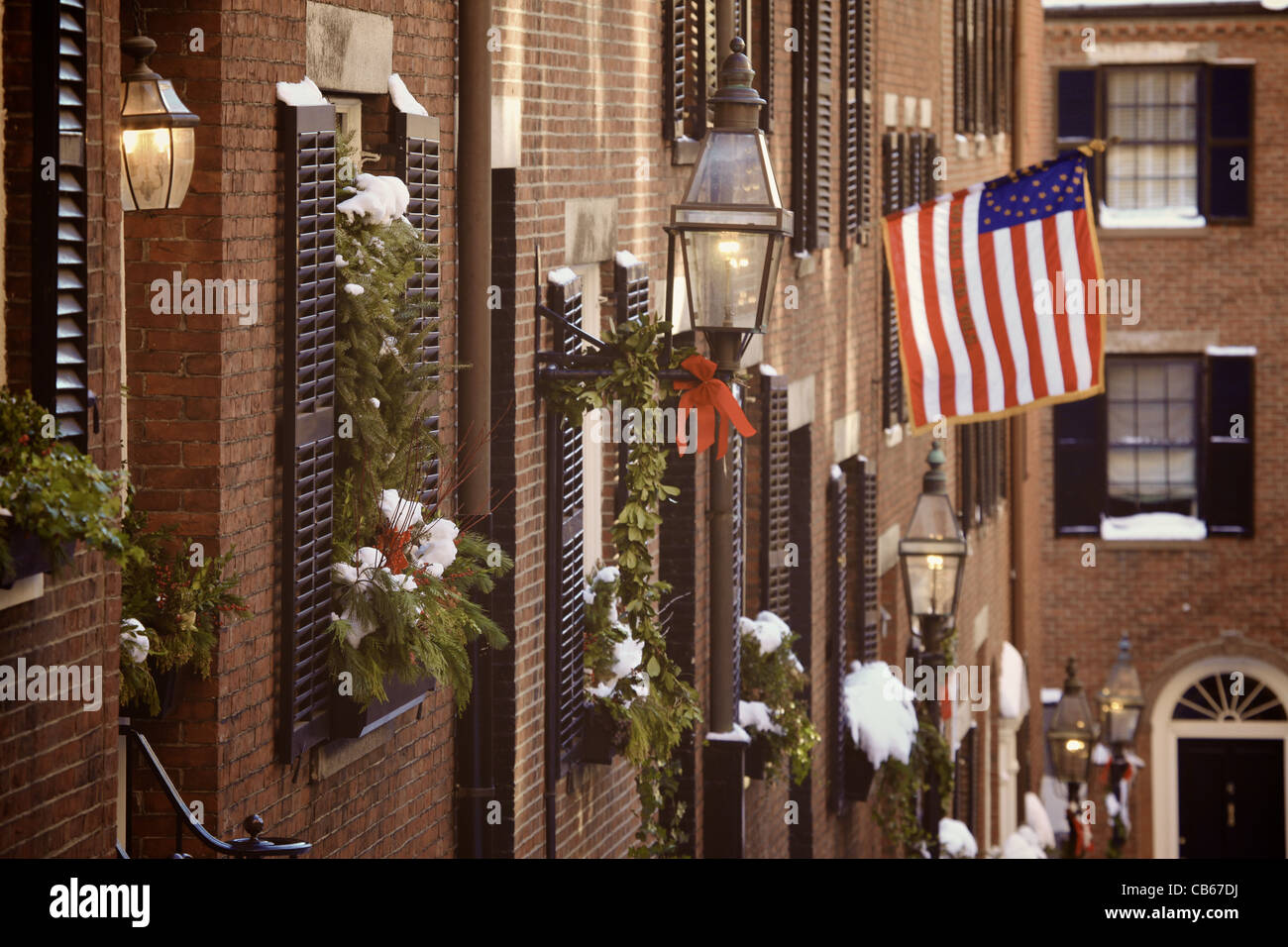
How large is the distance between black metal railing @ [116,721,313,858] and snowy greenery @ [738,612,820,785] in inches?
252

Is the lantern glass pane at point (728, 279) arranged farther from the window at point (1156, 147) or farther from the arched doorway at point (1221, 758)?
the arched doorway at point (1221, 758)

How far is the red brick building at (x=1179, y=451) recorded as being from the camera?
27.8 metres

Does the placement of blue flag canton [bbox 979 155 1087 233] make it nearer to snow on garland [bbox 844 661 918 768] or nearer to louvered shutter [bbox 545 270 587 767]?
snow on garland [bbox 844 661 918 768]

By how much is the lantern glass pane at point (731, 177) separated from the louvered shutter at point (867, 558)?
8.27 meters

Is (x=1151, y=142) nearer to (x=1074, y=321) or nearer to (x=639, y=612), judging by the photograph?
(x=1074, y=321)

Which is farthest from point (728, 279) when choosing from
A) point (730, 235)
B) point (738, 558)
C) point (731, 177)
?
point (738, 558)

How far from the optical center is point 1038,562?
27922 mm

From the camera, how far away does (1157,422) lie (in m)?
28.1

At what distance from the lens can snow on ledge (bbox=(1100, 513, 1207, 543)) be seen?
2803 cm

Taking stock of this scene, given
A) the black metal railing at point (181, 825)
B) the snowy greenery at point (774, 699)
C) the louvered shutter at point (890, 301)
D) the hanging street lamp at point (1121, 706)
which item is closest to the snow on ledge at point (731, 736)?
the snowy greenery at point (774, 699)

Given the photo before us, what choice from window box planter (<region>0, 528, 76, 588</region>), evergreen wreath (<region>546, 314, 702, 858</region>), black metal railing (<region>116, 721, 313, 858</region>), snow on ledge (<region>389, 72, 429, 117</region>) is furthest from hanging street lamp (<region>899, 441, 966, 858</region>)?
window box planter (<region>0, 528, 76, 588</region>)
